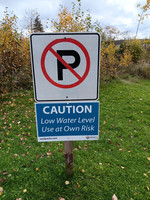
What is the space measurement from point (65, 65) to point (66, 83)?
199 mm

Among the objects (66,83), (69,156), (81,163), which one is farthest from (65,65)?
(81,163)

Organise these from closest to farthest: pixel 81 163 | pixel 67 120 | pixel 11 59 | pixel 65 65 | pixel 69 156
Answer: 1. pixel 65 65
2. pixel 67 120
3. pixel 69 156
4. pixel 81 163
5. pixel 11 59

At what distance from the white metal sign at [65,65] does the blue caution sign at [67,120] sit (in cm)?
10

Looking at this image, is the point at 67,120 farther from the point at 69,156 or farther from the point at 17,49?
the point at 17,49

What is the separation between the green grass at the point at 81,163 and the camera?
2.37m

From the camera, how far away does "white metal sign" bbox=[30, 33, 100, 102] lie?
1563 mm

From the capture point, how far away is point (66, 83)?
1657 mm

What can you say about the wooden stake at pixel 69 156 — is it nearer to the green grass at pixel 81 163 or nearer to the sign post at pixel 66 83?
the green grass at pixel 81 163

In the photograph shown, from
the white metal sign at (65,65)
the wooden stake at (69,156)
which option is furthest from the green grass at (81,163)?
the white metal sign at (65,65)

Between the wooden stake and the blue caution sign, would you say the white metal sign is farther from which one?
the wooden stake

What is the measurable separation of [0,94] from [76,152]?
4.37 metres

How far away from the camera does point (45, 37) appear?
156cm

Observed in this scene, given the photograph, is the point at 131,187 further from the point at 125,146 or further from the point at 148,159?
the point at 125,146

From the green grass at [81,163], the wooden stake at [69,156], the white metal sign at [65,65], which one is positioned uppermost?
the white metal sign at [65,65]
